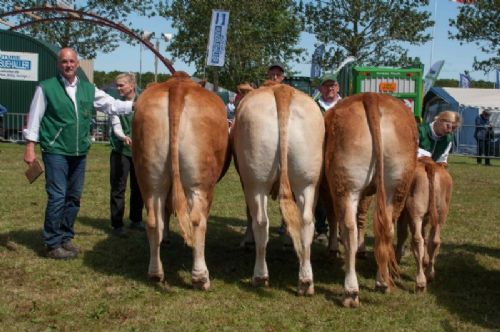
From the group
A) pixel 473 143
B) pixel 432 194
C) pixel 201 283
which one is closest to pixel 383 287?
pixel 432 194

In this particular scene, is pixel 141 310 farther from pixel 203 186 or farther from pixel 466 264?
pixel 466 264

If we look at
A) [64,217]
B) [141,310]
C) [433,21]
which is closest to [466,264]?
[141,310]

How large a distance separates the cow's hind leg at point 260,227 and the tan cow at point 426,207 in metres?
1.37

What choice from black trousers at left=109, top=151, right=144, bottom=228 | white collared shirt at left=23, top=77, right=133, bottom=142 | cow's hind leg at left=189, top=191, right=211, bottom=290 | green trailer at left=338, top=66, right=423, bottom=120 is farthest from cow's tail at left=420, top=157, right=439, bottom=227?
green trailer at left=338, top=66, right=423, bottom=120

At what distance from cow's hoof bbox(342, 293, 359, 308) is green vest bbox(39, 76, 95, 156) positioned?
3048 millimetres

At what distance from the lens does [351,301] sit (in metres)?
4.75

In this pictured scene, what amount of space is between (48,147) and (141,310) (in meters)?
2.15

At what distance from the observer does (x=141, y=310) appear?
4570mm

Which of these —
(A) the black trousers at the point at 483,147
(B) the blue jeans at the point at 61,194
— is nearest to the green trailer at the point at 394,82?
(A) the black trousers at the point at 483,147

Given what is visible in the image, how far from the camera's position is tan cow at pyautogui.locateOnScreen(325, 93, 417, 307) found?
4.77 meters

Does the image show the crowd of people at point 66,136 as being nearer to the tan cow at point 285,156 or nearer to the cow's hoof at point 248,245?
the tan cow at point 285,156

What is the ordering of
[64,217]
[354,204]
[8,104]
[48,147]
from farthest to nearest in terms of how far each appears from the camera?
1. [8,104]
2. [64,217]
3. [48,147]
4. [354,204]

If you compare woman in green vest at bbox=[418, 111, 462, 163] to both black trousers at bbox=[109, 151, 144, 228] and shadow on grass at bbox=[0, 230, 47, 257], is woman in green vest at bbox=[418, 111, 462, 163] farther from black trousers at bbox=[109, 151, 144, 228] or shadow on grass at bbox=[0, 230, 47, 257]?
→ shadow on grass at bbox=[0, 230, 47, 257]

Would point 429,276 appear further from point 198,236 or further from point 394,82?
point 394,82
